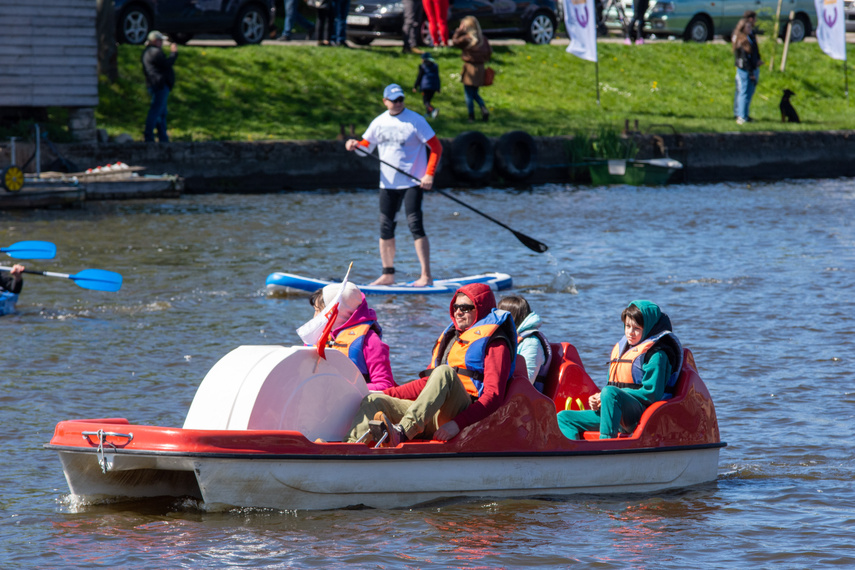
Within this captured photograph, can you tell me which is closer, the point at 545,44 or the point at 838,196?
the point at 838,196

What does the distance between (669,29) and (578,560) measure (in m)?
26.1

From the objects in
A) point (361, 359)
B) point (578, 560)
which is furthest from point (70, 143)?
point (578, 560)

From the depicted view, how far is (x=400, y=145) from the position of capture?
11.6m

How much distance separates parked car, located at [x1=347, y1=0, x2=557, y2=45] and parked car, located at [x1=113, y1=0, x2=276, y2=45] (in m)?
2.45

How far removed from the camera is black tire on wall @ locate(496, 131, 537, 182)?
2184 centimetres

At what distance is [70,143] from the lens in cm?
1966

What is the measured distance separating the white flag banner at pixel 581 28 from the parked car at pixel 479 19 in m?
3.20

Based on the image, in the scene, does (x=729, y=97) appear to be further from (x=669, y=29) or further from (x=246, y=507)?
(x=246, y=507)

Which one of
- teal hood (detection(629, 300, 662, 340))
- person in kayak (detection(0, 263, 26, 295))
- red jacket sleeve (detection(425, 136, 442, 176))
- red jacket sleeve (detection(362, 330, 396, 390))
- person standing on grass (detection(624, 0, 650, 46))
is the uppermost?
person standing on grass (detection(624, 0, 650, 46))

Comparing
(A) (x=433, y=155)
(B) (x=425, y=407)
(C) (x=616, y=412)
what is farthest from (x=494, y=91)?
(B) (x=425, y=407)

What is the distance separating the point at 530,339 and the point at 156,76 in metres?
14.5

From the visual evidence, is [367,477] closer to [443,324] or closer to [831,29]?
[443,324]

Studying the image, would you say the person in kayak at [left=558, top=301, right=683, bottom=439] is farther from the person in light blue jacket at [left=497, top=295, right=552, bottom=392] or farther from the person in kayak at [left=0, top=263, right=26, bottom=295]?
the person in kayak at [left=0, top=263, right=26, bottom=295]

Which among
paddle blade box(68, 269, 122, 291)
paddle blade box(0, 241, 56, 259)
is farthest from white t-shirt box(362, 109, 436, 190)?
paddle blade box(0, 241, 56, 259)
